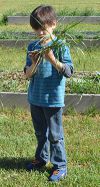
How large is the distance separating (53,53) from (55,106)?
0.50 metres

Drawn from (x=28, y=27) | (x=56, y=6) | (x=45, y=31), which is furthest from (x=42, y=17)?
(x=56, y=6)

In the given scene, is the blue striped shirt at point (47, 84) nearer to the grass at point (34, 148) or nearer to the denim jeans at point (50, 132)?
the denim jeans at point (50, 132)

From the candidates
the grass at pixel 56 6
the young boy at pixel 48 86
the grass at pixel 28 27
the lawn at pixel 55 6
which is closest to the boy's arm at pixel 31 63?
the young boy at pixel 48 86

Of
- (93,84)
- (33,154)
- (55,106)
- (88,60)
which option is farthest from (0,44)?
(55,106)

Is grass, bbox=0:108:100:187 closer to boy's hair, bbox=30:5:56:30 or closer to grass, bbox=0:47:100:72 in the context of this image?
boy's hair, bbox=30:5:56:30

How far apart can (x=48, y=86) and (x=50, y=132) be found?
0.43 m

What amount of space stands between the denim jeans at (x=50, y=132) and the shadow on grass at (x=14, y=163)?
0.92 feet

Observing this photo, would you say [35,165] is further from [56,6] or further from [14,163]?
[56,6]

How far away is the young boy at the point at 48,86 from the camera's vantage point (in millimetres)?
4102

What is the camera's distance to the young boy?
4102 mm

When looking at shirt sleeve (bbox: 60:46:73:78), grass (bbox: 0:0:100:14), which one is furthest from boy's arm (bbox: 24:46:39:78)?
grass (bbox: 0:0:100:14)

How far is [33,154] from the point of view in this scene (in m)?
5.23

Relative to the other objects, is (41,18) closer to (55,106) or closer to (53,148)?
(55,106)

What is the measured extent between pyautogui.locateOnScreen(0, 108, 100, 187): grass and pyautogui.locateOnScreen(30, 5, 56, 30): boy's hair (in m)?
1.51
